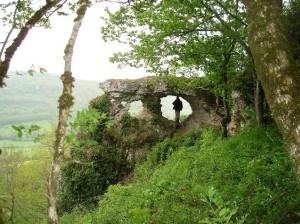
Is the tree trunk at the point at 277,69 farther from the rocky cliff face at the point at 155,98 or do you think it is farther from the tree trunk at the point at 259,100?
the rocky cliff face at the point at 155,98

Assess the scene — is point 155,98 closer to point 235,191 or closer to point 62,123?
point 235,191

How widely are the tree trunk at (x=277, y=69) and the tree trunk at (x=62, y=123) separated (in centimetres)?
236

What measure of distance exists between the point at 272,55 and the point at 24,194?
142 ft

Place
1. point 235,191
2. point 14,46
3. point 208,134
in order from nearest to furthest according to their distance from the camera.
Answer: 1. point 14,46
2. point 235,191
3. point 208,134

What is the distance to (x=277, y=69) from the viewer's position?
11.5 ft

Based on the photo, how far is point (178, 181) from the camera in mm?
8867

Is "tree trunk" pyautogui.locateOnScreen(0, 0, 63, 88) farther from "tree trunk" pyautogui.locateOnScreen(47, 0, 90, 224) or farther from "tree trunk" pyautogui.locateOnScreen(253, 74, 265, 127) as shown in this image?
"tree trunk" pyautogui.locateOnScreen(253, 74, 265, 127)

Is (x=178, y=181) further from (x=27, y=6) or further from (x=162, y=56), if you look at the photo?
(x=27, y=6)

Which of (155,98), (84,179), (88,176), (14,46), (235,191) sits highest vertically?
(14,46)

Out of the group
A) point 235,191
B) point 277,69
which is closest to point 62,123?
point 277,69

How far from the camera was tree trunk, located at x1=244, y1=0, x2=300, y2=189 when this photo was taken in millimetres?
3303

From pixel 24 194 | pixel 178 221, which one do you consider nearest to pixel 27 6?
pixel 178 221

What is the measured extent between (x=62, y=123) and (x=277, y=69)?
2.70m

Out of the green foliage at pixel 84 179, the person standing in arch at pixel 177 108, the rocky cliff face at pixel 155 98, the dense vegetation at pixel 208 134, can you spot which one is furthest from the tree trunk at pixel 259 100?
the person standing in arch at pixel 177 108
